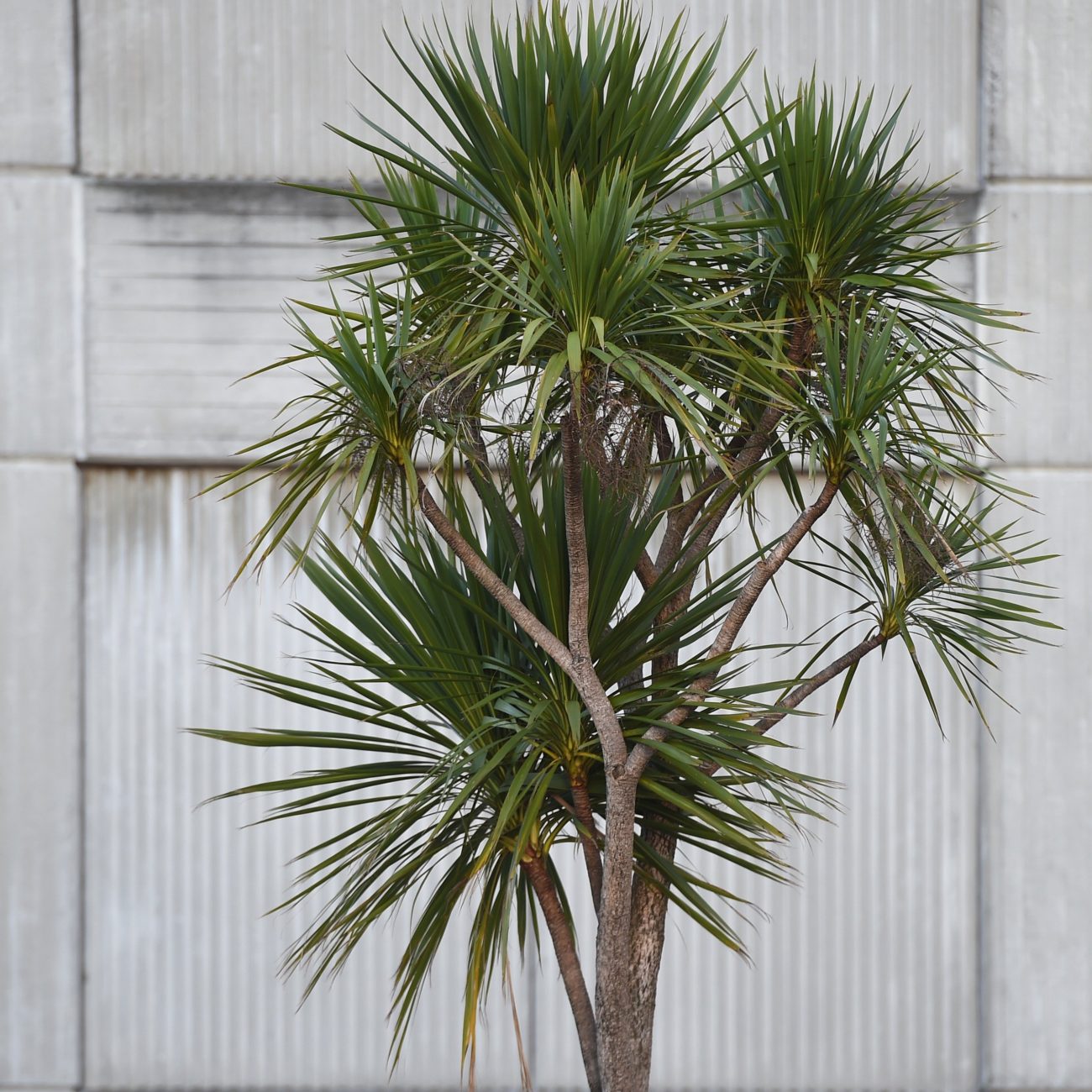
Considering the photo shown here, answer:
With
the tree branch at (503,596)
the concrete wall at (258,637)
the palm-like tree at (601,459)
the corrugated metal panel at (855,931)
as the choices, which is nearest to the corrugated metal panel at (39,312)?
the concrete wall at (258,637)

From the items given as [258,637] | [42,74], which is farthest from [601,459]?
[42,74]

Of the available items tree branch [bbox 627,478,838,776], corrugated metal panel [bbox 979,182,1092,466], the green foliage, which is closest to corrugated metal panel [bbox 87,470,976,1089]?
corrugated metal panel [bbox 979,182,1092,466]

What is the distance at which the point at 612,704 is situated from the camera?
209 centimetres

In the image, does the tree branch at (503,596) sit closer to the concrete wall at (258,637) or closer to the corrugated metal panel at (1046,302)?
the concrete wall at (258,637)

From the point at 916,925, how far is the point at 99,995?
306 cm

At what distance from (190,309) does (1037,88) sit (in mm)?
3307

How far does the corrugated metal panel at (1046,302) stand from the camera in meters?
4.36

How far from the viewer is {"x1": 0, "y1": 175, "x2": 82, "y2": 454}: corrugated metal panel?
4.23 metres

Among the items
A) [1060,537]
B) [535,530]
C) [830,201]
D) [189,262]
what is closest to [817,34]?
[1060,537]

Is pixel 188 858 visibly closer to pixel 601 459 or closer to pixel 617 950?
pixel 617 950

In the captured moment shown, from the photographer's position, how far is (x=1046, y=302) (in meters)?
4.37

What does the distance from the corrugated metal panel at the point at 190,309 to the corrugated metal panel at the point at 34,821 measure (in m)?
0.45

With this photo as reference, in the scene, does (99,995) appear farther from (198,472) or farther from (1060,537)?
(1060,537)

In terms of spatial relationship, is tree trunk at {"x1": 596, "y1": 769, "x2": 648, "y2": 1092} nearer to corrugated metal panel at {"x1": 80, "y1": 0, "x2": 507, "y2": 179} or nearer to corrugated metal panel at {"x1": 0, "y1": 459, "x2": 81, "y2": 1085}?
corrugated metal panel at {"x1": 0, "y1": 459, "x2": 81, "y2": 1085}
